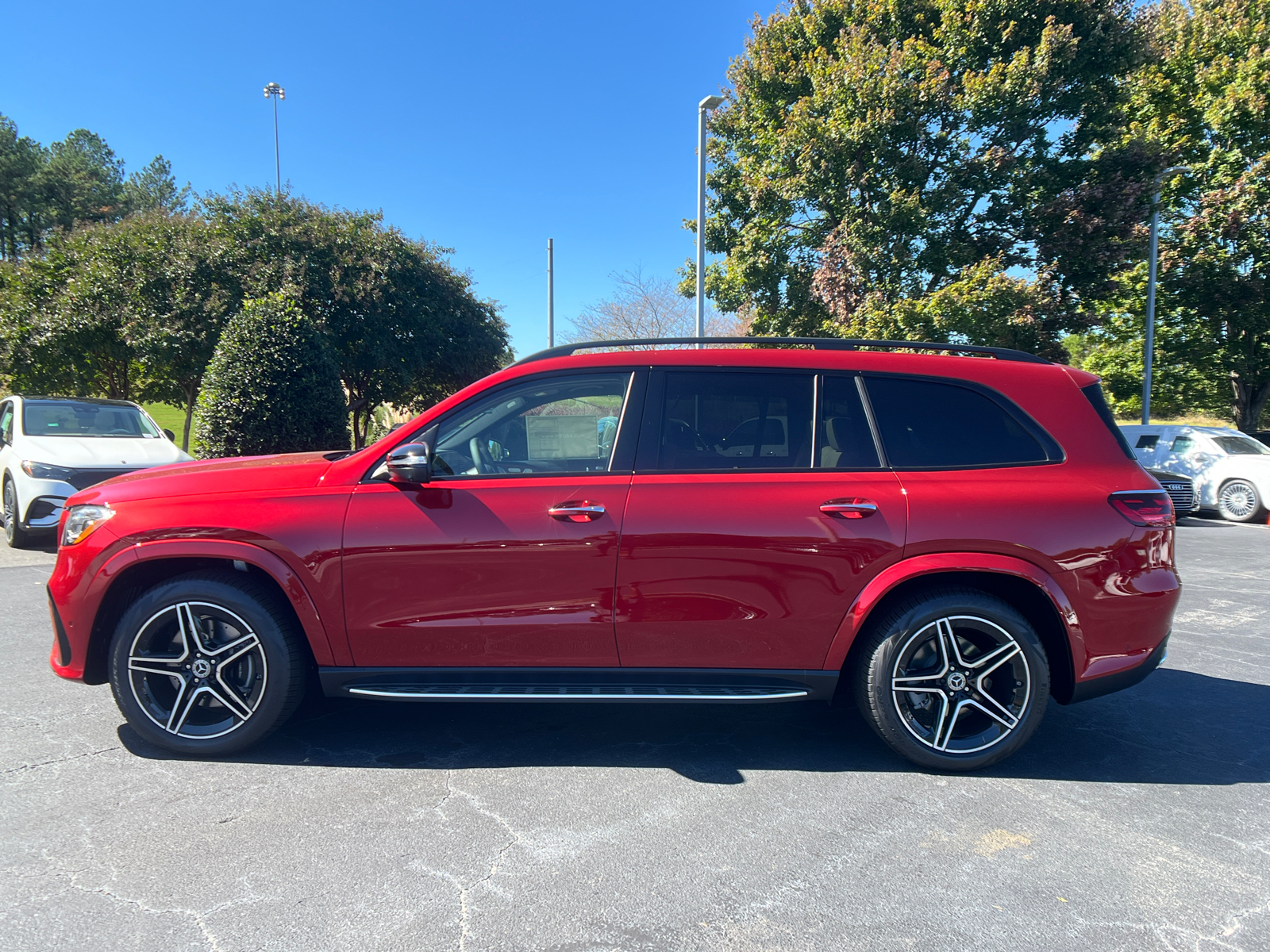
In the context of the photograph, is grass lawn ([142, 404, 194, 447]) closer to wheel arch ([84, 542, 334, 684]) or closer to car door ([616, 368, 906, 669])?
wheel arch ([84, 542, 334, 684])

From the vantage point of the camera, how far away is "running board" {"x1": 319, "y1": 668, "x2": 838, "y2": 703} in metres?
3.17

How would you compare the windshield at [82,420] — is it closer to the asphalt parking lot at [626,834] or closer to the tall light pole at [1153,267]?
the asphalt parking lot at [626,834]

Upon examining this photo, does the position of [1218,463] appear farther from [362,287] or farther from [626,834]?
[362,287]

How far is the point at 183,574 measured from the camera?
10.9ft

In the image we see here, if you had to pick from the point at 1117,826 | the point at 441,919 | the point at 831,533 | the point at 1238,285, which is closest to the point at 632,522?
the point at 831,533

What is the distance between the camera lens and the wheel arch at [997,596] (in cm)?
313

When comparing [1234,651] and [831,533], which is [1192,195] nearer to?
[1234,651]

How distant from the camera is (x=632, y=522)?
313 cm

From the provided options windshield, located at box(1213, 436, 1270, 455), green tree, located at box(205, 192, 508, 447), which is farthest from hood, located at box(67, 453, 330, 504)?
windshield, located at box(1213, 436, 1270, 455)

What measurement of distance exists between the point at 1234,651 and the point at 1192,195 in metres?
18.9

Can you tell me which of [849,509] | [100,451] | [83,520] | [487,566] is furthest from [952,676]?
[100,451]

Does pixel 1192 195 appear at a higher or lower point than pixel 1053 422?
higher

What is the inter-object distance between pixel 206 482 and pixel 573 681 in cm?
190

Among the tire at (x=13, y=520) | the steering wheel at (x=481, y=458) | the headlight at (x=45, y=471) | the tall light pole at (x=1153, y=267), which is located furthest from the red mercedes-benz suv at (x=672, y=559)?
the tall light pole at (x=1153, y=267)
